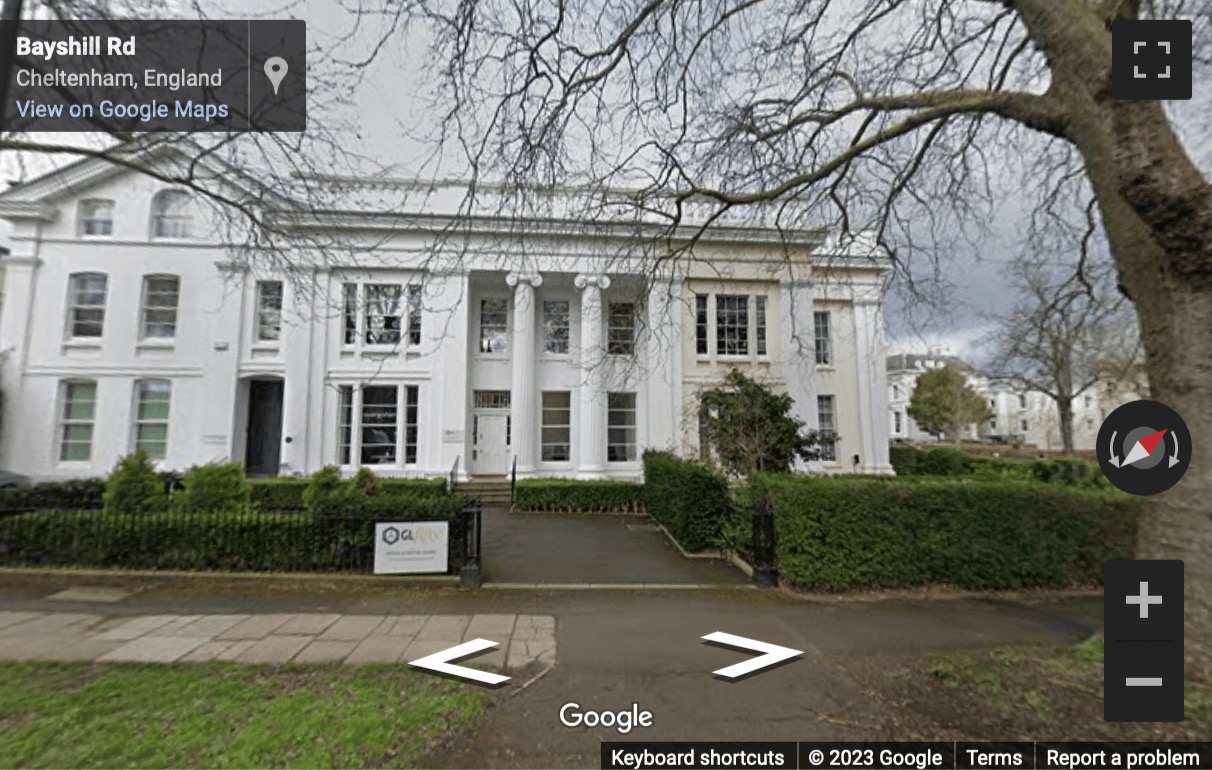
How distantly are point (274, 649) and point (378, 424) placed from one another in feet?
38.3

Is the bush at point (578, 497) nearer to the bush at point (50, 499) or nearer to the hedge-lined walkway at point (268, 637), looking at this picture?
the hedge-lined walkway at point (268, 637)

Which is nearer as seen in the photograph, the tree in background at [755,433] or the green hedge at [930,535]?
the green hedge at [930,535]

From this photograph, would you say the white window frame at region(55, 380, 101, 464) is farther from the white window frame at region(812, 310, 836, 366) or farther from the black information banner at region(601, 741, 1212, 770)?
the white window frame at region(812, 310, 836, 366)

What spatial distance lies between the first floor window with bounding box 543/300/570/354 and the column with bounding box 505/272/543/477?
45.2 inches

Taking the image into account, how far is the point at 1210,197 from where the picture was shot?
315cm

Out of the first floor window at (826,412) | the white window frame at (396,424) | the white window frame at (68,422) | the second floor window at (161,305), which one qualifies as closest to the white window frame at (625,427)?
the white window frame at (396,424)

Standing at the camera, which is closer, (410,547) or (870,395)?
(410,547)

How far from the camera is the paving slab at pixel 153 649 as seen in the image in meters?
4.06

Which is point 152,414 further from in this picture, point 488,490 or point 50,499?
point 488,490

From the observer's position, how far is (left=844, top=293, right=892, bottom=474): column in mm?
17781

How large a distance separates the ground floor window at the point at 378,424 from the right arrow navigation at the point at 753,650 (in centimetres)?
1262

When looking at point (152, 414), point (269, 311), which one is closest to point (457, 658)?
point (269, 311)

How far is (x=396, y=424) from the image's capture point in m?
15.1

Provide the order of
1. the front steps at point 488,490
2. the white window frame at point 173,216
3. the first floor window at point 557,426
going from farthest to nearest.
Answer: the first floor window at point 557,426
the white window frame at point 173,216
the front steps at point 488,490
